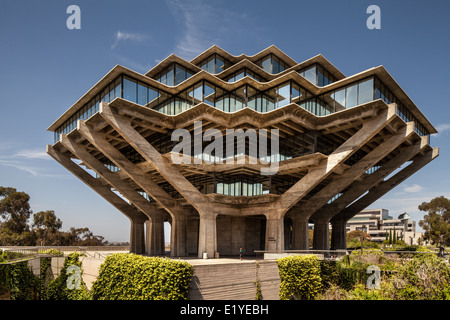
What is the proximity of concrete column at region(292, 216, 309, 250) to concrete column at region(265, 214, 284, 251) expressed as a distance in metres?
4.17

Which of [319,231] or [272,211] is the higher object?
[272,211]

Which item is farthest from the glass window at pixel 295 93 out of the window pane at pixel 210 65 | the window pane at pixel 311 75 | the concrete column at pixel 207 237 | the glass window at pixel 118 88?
the glass window at pixel 118 88

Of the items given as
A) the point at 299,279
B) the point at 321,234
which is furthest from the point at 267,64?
the point at 299,279

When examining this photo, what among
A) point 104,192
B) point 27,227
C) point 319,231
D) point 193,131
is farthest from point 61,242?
point 319,231

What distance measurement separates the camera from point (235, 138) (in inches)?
1438

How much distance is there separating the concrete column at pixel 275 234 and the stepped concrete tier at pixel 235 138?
0.11m

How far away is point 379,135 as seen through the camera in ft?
120

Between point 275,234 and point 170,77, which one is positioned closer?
point 275,234

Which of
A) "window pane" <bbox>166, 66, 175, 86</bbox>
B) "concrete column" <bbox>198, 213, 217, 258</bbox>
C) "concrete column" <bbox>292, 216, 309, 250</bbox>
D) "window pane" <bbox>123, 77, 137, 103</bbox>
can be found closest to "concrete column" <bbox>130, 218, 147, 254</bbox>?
"concrete column" <bbox>198, 213, 217, 258</bbox>

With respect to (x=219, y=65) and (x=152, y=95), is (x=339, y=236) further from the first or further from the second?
(x=152, y=95)

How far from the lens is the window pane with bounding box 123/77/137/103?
107 feet

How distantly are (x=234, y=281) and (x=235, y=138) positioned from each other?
17.4m
